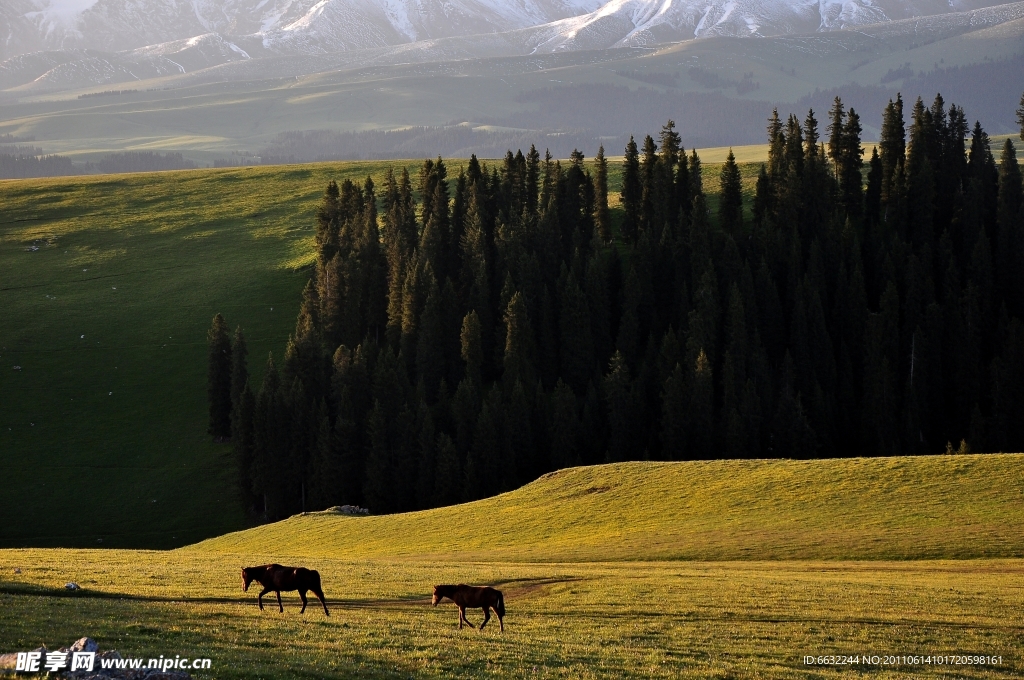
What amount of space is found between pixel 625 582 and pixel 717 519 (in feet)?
81.9

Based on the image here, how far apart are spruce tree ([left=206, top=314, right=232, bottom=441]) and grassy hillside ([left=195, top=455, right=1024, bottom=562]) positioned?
3612 cm

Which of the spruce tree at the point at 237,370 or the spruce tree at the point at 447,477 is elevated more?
the spruce tree at the point at 237,370

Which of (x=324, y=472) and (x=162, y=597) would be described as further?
(x=324, y=472)

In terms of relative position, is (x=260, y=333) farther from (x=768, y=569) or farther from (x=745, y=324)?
(x=768, y=569)

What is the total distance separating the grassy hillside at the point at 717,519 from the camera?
2274 inches

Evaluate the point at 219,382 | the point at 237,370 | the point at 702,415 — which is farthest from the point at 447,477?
A: the point at 219,382

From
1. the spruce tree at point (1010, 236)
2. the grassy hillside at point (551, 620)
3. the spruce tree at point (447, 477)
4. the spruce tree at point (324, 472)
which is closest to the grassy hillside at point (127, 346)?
the spruce tree at point (324, 472)

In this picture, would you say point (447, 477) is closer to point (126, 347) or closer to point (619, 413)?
point (619, 413)

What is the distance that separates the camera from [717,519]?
66.4 m

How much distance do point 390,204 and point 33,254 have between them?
68.6m

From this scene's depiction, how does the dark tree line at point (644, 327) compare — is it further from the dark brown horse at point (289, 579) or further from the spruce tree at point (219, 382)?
the dark brown horse at point (289, 579)

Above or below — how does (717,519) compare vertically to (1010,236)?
below

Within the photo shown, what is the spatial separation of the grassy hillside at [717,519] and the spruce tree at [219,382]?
1422 inches

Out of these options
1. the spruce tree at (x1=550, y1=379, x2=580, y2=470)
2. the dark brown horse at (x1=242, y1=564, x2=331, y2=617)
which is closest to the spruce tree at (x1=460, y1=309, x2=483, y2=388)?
the spruce tree at (x1=550, y1=379, x2=580, y2=470)
